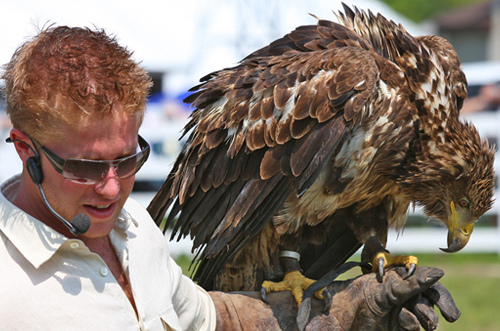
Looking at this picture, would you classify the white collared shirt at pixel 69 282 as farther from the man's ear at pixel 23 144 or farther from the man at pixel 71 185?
the man's ear at pixel 23 144

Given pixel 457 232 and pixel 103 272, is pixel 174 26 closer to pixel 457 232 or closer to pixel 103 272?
pixel 457 232

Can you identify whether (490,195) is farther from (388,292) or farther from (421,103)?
(388,292)

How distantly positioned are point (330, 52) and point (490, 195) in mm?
1045

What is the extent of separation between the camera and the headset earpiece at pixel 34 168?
1554mm

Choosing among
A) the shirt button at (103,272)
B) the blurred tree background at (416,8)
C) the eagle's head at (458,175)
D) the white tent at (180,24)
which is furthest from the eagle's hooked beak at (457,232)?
the blurred tree background at (416,8)

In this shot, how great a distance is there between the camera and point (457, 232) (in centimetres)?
295

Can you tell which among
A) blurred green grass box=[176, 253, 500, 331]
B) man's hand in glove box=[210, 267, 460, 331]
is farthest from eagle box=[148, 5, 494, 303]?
blurred green grass box=[176, 253, 500, 331]

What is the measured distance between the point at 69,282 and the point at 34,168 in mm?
318

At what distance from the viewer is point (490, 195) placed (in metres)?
2.89

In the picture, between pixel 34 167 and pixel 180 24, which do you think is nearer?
pixel 34 167

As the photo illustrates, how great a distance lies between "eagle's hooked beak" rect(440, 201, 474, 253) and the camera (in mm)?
2916

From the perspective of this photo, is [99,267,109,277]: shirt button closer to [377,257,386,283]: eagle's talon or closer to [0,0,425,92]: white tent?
[377,257,386,283]: eagle's talon

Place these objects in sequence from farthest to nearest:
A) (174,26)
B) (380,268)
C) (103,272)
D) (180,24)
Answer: (180,24), (174,26), (380,268), (103,272)

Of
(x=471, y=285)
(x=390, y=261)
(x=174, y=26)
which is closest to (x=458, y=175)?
(x=390, y=261)
